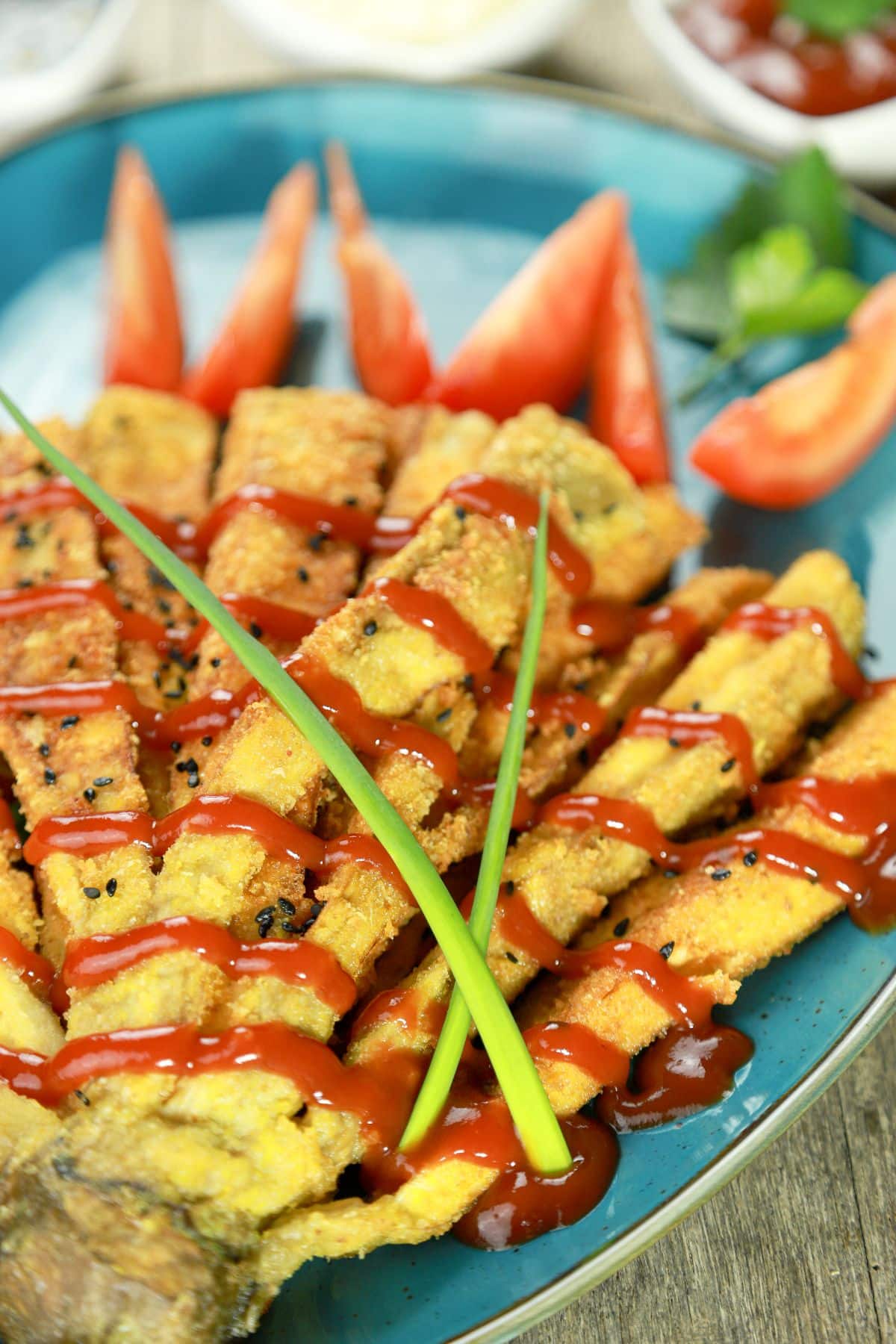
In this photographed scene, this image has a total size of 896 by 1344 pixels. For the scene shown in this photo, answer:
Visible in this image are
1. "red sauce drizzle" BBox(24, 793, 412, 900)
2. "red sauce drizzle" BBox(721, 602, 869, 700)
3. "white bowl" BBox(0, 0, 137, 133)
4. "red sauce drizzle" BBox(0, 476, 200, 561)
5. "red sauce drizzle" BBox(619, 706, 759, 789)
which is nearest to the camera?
"red sauce drizzle" BBox(24, 793, 412, 900)

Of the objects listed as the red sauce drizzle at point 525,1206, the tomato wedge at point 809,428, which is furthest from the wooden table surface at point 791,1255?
the tomato wedge at point 809,428

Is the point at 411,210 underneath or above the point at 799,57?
underneath

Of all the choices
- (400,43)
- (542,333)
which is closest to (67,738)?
(542,333)

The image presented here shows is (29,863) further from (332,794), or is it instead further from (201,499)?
(201,499)

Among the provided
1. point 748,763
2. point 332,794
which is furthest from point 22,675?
A: point 748,763

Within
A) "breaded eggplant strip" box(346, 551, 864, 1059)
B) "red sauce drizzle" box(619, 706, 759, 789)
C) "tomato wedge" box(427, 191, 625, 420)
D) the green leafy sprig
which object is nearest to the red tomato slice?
"tomato wedge" box(427, 191, 625, 420)

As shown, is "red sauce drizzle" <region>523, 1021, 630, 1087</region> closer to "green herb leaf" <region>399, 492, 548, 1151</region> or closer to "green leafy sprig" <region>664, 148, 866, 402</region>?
"green herb leaf" <region>399, 492, 548, 1151</region>

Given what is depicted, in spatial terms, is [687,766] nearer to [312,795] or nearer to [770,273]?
[312,795]
